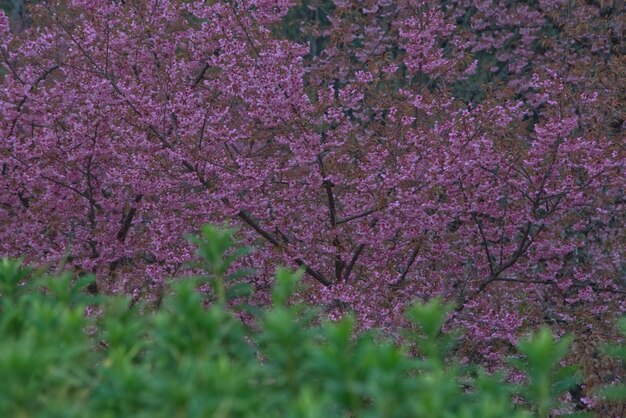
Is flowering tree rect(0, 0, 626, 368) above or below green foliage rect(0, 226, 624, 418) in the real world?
above

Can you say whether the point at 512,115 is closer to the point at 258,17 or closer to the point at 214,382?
the point at 258,17

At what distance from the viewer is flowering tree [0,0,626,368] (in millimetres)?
8047

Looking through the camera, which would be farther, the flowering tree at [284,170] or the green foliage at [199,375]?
the flowering tree at [284,170]

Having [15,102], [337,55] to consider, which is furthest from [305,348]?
[337,55]

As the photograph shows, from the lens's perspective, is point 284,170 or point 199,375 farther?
point 284,170

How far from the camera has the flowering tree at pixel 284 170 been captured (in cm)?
805

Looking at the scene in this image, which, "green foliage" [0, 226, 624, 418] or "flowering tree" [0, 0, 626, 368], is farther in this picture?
"flowering tree" [0, 0, 626, 368]

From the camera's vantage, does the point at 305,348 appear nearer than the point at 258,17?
Yes

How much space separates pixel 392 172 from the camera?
319 inches

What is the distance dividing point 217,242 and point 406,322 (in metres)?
5.01

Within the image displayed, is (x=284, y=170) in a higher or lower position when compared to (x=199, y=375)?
higher

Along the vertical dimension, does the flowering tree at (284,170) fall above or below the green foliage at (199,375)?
above

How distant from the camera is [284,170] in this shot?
8141mm

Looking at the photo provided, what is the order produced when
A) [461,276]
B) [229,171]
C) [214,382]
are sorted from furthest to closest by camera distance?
[461,276], [229,171], [214,382]
